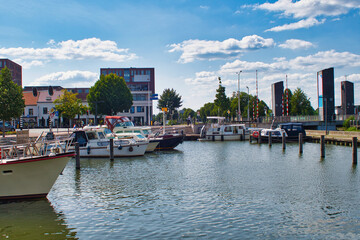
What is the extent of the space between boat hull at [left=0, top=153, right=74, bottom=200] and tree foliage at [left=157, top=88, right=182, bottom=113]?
109 meters

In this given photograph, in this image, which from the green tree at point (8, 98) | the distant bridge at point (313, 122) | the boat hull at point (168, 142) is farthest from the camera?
the distant bridge at point (313, 122)

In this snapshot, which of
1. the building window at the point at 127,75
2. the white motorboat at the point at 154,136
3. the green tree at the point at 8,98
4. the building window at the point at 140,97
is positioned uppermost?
the building window at the point at 127,75

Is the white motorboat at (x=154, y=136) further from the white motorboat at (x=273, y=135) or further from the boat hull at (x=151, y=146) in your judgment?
the white motorboat at (x=273, y=135)

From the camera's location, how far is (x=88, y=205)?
16266mm

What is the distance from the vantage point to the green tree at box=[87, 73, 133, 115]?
83.8m

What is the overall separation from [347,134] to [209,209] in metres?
38.6

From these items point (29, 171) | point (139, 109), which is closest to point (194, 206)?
point (29, 171)

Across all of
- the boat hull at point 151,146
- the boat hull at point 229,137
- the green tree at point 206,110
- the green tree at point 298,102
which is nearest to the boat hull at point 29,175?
the boat hull at point 151,146

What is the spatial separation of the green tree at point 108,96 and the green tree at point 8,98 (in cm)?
3624

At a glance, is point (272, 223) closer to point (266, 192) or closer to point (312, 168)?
point (266, 192)

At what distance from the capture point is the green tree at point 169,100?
414 feet

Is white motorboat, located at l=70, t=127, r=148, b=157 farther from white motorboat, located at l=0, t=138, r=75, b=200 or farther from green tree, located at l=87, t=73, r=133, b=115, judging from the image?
green tree, located at l=87, t=73, r=133, b=115

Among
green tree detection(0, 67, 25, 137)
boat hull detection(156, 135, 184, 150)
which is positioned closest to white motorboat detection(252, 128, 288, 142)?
boat hull detection(156, 135, 184, 150)

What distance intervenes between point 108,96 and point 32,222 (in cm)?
7135
